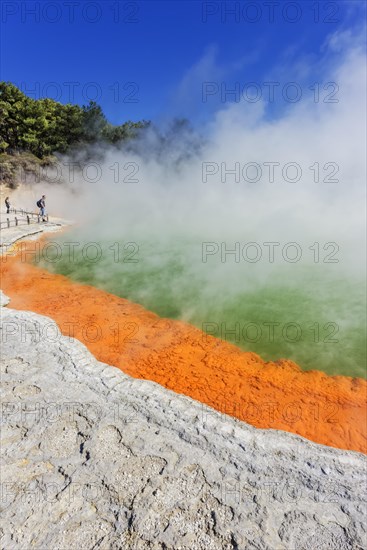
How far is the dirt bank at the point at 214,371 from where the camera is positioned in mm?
4699

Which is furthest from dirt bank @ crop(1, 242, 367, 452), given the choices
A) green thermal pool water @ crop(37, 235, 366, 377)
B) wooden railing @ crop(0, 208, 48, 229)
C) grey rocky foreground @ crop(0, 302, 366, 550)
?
wooden railing @ crop(0, 208, 48, 229)

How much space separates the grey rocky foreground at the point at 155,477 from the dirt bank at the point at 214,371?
2.42ft

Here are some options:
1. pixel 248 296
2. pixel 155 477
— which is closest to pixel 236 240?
pixel 248 296

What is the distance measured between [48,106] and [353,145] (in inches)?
968

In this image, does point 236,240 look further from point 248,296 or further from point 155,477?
point 155,477

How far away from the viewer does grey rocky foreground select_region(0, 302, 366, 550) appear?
2777 mm

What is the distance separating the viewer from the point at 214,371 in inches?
226

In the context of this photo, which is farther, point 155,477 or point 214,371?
point 214,371

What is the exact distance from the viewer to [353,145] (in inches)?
797

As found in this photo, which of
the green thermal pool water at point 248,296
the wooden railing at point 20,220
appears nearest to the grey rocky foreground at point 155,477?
the green thermal pool water at point 248,296

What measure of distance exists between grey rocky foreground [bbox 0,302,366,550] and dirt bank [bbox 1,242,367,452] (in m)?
0.74

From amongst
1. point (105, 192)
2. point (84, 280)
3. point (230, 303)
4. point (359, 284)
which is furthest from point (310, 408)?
point (105, 192)

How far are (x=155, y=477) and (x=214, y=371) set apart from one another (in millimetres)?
2624

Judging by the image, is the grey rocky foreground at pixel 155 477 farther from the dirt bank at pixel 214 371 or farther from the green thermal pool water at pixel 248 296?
the green thermal pool water at pixel 248 296
